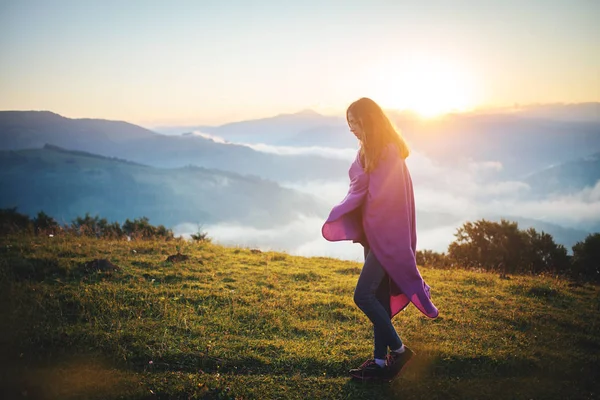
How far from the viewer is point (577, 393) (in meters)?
5.26

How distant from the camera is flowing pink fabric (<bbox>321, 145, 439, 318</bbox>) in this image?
16.4 feet

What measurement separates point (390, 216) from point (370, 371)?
1986 millimetres

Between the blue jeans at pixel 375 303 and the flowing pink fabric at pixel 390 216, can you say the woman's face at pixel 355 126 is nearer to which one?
the flowing pink fabric at pixel 390 216

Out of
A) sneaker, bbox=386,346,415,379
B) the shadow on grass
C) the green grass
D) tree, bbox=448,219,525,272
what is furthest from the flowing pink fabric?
tree, bbox=448,219,525,272

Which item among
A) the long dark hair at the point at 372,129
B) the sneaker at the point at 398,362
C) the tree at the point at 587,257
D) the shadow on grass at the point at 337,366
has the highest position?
the long dark hair at the point at 372,129

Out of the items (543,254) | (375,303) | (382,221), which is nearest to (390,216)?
(382,221)

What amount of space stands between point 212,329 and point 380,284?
304cm

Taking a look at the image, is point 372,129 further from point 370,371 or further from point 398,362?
point 370,371

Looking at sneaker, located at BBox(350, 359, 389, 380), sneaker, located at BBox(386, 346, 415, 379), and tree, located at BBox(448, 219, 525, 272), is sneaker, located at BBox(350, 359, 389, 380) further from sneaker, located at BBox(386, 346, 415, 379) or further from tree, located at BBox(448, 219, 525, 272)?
tree, located at BBox(448, 219, 525, 272)

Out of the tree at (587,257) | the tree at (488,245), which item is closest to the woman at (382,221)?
the tree at (488,245)

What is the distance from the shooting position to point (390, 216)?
5.07 meters

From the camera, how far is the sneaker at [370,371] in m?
5.20

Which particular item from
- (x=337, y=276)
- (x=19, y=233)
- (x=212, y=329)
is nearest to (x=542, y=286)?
(x=337, y=276)

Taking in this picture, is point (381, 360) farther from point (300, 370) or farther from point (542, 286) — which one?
point (542, 286)
